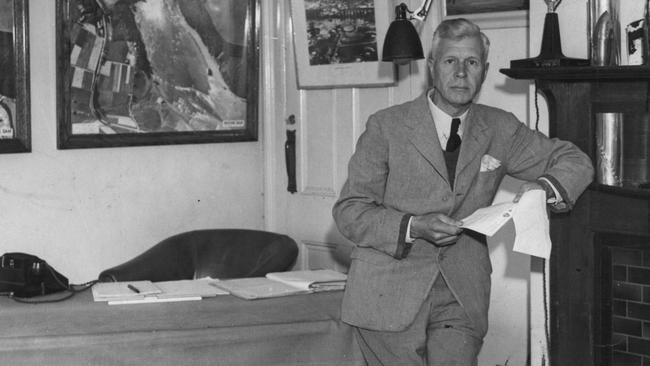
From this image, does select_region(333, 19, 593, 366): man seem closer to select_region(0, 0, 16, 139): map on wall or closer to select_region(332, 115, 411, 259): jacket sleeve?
select_region(332, 115, 411, 259): jacket sleeve

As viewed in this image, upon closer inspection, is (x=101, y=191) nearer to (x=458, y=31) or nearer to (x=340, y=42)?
(x=340, y=42)

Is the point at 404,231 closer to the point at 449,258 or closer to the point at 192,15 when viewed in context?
the point at 449,258

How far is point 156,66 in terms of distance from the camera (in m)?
5.30

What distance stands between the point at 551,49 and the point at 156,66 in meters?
2.43

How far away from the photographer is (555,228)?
3.83m

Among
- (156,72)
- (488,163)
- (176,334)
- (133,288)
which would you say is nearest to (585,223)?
(488,163)

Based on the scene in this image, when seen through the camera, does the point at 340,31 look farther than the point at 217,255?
Yes

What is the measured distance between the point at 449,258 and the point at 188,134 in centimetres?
252

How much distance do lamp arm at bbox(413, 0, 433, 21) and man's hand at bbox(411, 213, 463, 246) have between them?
1.68m

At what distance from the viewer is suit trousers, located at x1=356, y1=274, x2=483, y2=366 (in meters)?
3.29

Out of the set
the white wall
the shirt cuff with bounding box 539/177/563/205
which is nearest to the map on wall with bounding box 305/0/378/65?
the white wall

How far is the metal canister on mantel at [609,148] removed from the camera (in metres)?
3.67

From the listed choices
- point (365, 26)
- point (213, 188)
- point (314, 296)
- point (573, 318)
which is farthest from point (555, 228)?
point (213, 188)

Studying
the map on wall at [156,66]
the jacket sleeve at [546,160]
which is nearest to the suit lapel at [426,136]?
the jacket sleeve at [546,160]
